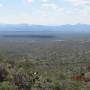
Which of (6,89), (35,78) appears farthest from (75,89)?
(6,89)

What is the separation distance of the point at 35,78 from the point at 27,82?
2.28 metres

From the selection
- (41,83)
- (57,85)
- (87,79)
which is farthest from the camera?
(87,79)

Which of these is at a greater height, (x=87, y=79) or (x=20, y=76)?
(x=20, y=76)

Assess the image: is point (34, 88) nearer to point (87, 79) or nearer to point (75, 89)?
point (75, 89)

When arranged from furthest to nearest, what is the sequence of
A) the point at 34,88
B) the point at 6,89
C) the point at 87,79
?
the point at 87,79
the point at 34,88
the point at 6,89

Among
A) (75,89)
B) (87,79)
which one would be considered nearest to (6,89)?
(75,89)

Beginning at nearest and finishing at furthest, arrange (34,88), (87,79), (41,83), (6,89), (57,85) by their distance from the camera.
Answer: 1. (6,89)
2. (34,88)
3. (41,83)
4. (57,85)
5. (87,79)

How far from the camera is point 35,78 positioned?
32.1 metres

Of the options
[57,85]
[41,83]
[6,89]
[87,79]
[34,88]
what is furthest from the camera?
[87,79]

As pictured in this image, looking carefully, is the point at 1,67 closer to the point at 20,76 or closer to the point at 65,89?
the point at 20,76

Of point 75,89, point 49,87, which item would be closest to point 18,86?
point 49,87

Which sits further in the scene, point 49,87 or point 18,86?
point 49,87

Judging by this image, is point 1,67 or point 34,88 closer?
point 34,88

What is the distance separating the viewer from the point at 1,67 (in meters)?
33.5
